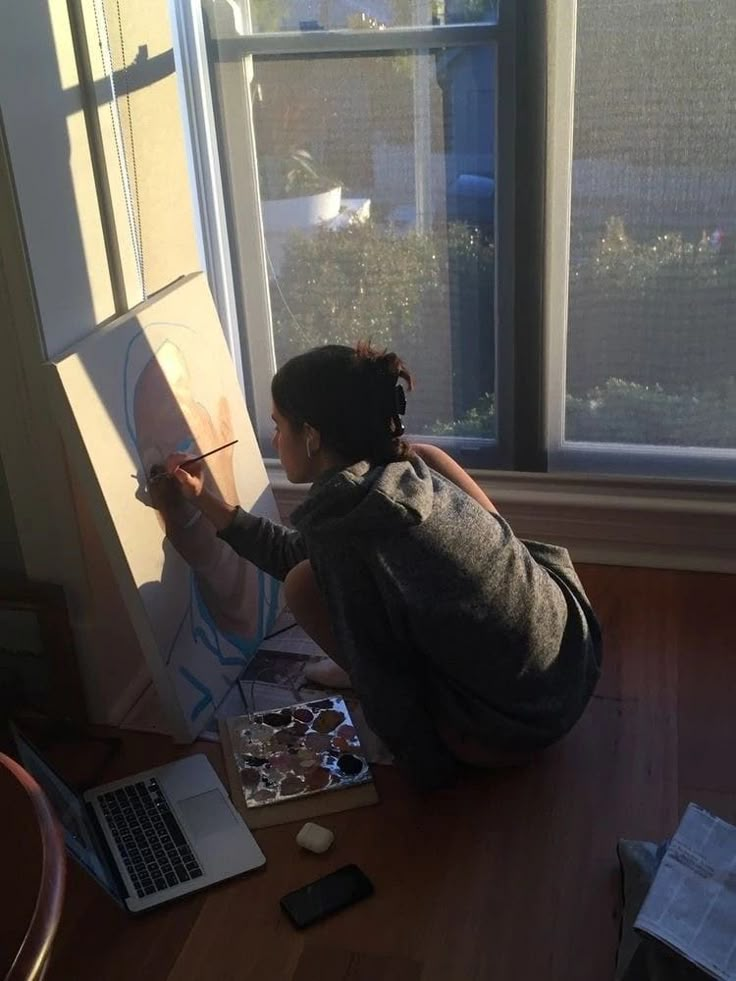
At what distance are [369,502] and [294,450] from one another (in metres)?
0.21

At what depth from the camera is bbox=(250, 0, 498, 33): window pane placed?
2.10 metres

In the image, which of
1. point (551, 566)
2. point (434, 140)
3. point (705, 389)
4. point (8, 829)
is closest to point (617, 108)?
point (434, 140)

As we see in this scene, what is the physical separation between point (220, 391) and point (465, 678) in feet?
2.50

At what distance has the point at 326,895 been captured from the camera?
1.55m

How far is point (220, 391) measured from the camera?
2072 millimetres

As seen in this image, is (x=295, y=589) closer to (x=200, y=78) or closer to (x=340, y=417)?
(x=340, y=417)

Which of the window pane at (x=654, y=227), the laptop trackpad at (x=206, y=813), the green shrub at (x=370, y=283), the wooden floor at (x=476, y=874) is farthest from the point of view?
the green shrub at (x=370, y=283)

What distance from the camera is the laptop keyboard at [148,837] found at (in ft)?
5.19

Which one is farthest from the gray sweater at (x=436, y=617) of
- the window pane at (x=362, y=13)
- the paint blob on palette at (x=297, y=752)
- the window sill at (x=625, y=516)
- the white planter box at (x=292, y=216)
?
the window pane at (x=362, y=13)

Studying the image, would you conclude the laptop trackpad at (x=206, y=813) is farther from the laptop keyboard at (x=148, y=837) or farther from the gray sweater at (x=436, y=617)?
the gray sweater at (x=436, y=617)

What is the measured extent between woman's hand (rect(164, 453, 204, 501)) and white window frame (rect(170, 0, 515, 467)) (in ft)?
2.16

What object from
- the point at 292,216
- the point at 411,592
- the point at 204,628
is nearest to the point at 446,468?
the point at 411,592

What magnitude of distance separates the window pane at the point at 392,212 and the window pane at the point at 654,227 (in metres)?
0.20

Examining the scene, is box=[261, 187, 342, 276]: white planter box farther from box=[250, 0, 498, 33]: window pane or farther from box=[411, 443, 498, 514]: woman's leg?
box=[411, 443, 498, 514]: woman's leg
